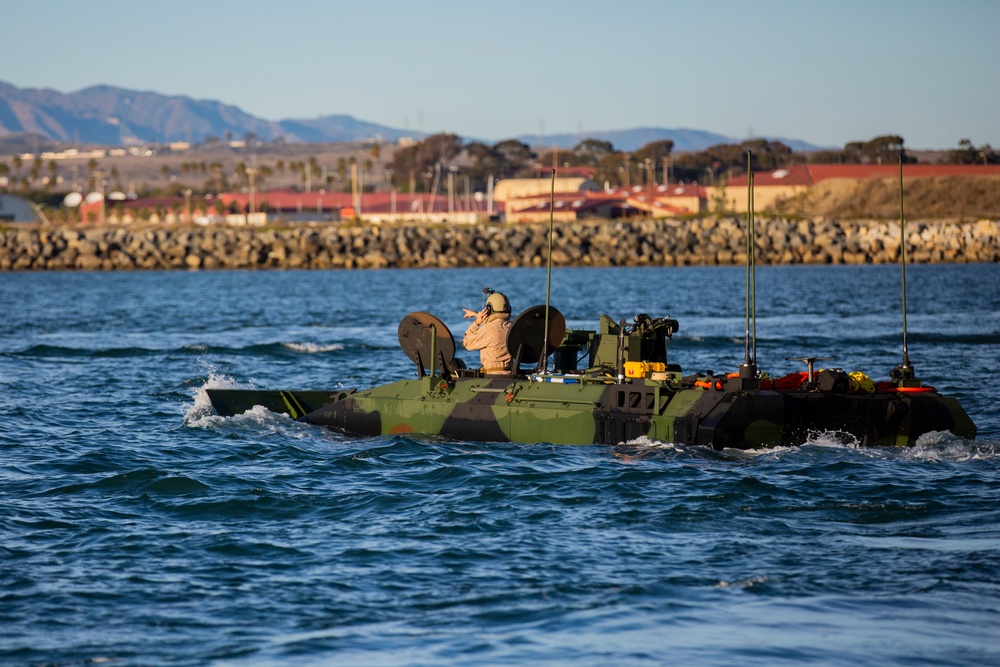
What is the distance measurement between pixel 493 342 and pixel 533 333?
78 cm

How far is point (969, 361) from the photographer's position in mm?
32656

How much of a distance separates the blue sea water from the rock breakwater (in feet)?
252

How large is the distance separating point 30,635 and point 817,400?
1005 centimetres

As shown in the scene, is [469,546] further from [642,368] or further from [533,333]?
[533,333]

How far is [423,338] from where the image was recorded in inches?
806

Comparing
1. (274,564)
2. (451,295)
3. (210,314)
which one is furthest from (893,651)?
(451,295)

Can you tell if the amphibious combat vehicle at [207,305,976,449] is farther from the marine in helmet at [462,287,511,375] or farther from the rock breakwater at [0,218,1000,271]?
the rock breakwater at [0,218,1000,271]

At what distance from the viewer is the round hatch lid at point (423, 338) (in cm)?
2019

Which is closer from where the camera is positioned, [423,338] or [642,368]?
[642,368]

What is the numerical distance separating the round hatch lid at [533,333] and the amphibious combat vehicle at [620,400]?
20 millimetres

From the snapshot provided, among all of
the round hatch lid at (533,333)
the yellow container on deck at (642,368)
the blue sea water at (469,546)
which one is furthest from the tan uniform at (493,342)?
the yellow container on deck at (642,368)

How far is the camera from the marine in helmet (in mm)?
20141

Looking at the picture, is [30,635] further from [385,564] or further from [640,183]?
[640,183]

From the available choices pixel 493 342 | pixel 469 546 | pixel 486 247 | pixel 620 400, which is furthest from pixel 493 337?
pixel 486 247
